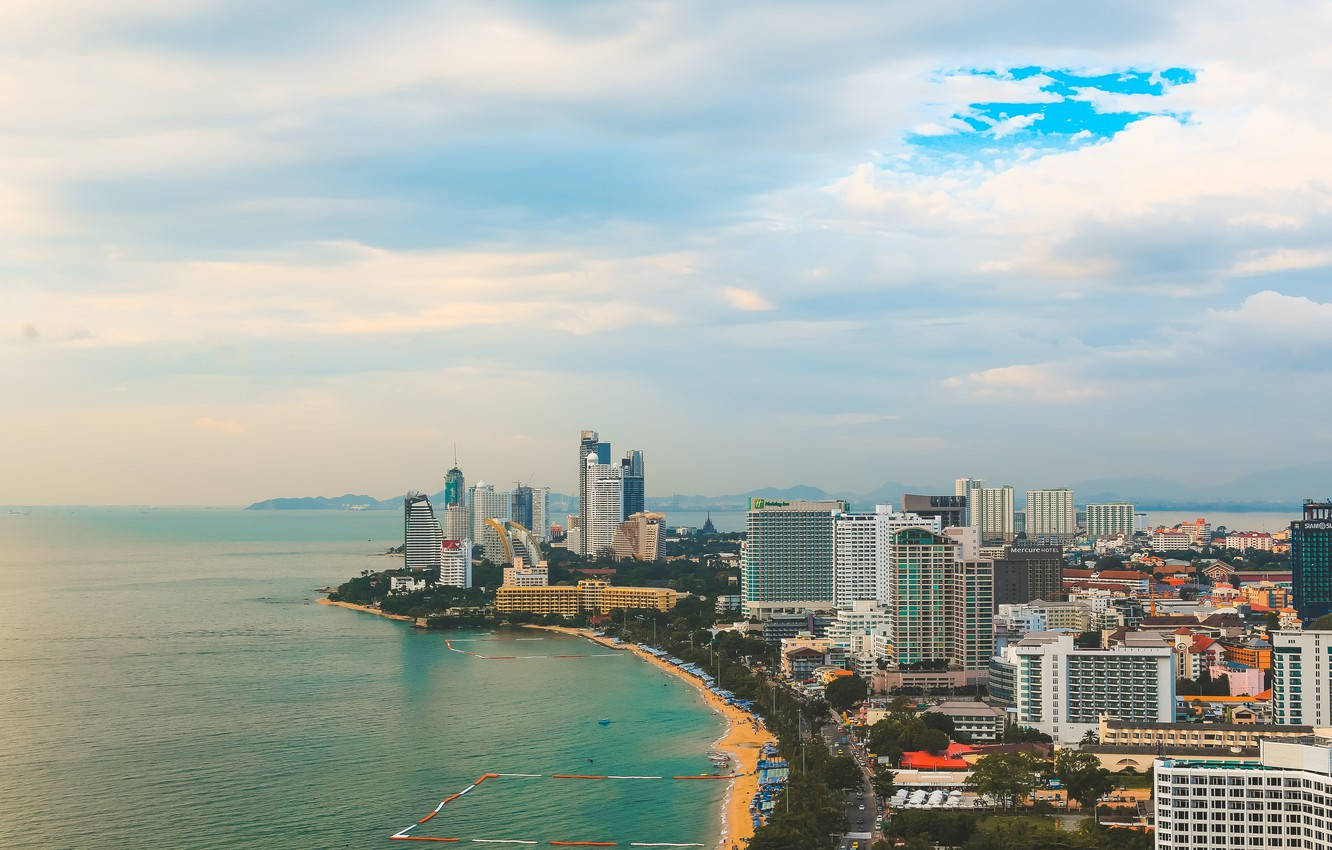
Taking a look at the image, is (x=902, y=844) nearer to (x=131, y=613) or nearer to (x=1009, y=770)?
(x=1009, y=770)

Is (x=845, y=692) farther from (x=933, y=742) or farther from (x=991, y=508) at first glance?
(x=991, y=508)

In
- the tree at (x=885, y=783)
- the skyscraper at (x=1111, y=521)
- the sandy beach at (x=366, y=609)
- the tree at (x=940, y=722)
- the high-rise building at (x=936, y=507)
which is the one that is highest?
the high-rise building at (x=936, y=507)

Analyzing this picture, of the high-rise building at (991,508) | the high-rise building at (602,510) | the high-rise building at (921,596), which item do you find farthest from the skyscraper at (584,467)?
the high-rise building at (921,596)

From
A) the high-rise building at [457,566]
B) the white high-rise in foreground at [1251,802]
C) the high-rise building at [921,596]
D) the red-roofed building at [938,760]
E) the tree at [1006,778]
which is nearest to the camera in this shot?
the white high-rise in foreground at [1251,802]

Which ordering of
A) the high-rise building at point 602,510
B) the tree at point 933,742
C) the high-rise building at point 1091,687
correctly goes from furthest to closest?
1. the high-rise building at point 602,510
2. the high-rise building at point 1091,687
3. the tree at point 933,742

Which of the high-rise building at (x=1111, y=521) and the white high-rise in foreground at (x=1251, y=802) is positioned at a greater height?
the high-rise building at (x=1111, y=521)

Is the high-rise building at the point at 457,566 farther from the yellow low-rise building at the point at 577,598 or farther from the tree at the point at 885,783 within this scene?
the tree at the point at 885,783

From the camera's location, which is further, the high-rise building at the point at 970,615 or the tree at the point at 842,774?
the high-rise building at the point at 970,615

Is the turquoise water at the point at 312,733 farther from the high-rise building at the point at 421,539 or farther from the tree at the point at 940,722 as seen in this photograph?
the high-rise building at the point at 421,539

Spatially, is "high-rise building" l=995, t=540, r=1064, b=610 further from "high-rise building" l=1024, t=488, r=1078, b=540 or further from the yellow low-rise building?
"high-rise building" l=1024, t=488, r=1078, b=540
